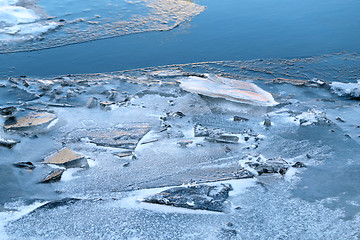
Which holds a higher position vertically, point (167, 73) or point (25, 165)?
point (167, 73)

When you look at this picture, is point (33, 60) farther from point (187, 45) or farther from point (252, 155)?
point (252, 155)

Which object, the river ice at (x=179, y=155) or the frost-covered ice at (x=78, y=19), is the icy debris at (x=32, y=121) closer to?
the river ice at (x=179, y=155)

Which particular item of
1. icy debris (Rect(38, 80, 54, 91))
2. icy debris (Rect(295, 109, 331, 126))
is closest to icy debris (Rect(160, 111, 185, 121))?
icy debris (Rect(295, 109, 331, 126))

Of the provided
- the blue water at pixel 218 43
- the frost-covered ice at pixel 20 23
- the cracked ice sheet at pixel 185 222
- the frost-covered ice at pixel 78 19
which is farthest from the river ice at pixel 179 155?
the frost-covered ice at pixel 20 23

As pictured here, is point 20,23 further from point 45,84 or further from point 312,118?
point 312,118

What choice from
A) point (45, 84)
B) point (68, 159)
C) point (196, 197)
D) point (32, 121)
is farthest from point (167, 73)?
point (196, 197)
